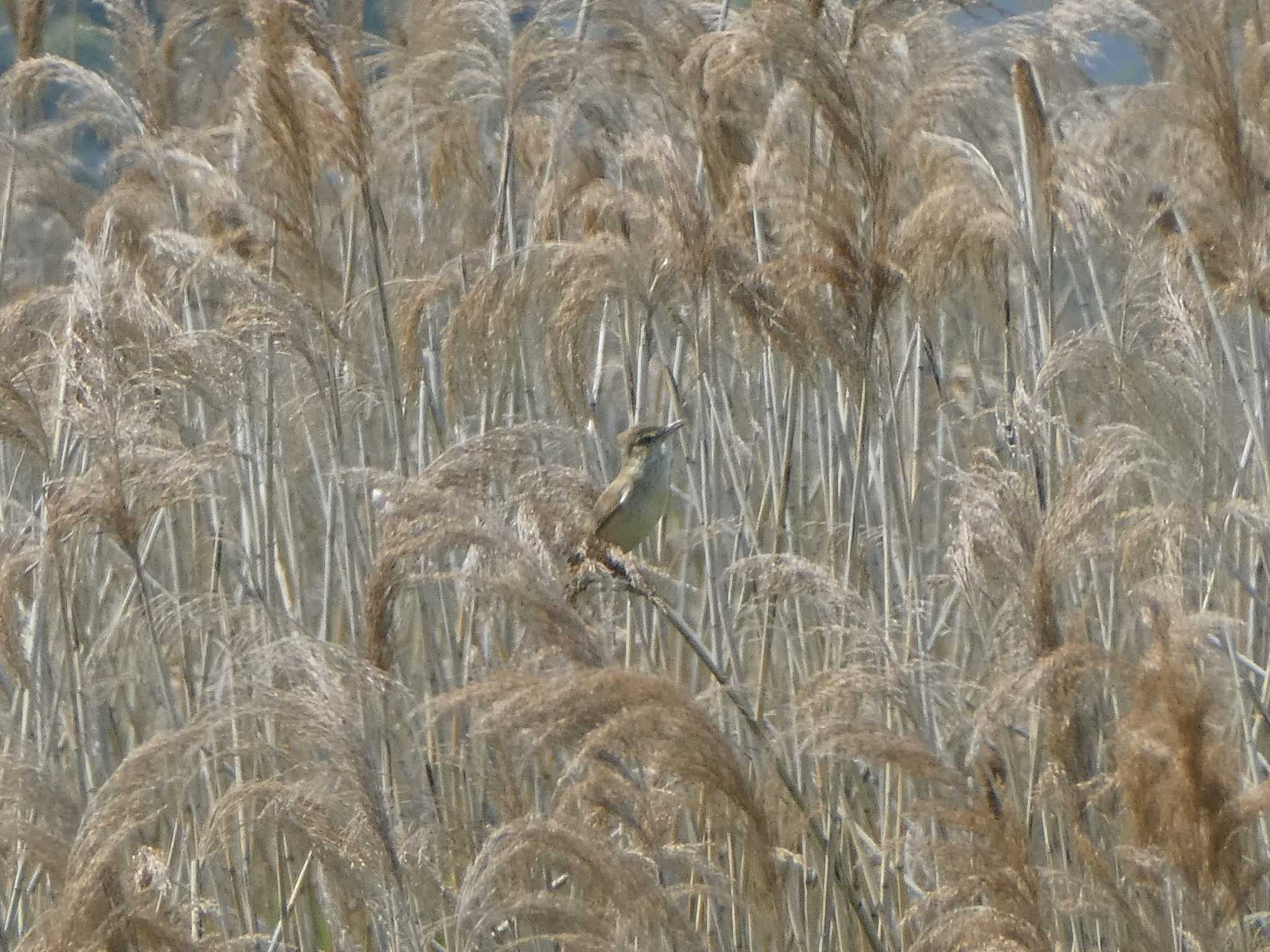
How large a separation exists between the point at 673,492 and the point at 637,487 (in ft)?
3.03

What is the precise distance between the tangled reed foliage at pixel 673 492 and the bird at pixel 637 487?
4.7 inches

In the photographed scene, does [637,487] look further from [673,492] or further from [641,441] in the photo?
[673,492]

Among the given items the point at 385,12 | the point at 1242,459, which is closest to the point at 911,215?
the point at 1242,459

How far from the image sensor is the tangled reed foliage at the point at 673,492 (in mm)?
2283

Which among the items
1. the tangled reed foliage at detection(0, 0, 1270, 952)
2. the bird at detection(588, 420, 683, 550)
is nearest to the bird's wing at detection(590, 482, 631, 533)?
the bird at detection(588, 420, 683, 550)

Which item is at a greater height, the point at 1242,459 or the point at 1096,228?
the point at 1096,228

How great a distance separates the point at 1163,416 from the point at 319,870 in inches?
68.5

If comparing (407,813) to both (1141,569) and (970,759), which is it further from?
(1141,569)

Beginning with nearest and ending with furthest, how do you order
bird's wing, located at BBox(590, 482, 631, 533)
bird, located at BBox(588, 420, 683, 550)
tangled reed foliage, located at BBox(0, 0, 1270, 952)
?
1. tangled reed foliage, located at BBox(0, 0, 1270, 952)
2. bird's wing, located at BBox(590, 482, 631, 533)
3. bird, located at BBox(588, 420, 683, 550)

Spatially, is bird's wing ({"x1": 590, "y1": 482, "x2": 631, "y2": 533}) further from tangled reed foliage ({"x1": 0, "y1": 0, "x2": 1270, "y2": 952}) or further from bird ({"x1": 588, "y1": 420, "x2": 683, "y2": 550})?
tangled reed foliage ({"x1": 0, "y1": 0, "x2": 1270, "y2": 952})

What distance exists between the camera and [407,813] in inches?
117

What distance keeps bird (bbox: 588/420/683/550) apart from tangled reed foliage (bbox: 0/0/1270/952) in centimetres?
12

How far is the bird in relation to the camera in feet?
14.0

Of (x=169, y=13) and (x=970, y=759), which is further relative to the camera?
(x=169, y=13)
